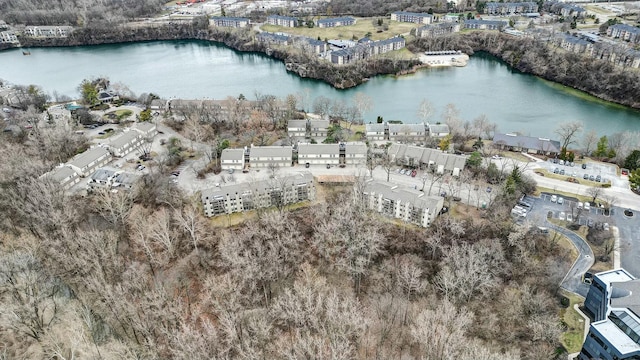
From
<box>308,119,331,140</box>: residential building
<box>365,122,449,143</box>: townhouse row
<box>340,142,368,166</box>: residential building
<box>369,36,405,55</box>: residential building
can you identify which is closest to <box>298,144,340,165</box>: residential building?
<box>340,142,368,166</box>: residential building

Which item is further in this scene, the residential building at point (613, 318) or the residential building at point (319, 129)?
the residential building at point (319, 129)

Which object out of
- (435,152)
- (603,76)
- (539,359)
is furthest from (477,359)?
(603,76)

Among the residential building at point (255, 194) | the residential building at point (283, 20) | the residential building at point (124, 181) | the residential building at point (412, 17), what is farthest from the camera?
the residential building at point (283, 20)

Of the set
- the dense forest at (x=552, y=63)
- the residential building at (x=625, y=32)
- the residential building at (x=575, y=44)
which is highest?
the residential building at (x=625, y=32)

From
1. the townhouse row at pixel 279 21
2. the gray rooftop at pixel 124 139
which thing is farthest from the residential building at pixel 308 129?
the townhouse row at pixel 279 21

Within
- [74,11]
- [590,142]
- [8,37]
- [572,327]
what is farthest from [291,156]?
[74,11]

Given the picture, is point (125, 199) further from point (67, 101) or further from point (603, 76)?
point (603, 76)

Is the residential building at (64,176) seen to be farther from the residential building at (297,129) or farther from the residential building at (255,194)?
the residential building at (297,129)
